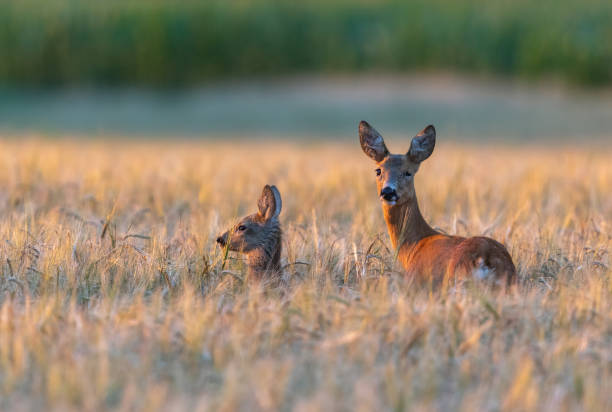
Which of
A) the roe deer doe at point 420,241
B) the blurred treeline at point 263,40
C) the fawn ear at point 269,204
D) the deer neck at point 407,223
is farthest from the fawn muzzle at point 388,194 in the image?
the blurred treeline at point 263,40

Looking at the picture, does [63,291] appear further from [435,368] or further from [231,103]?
[231,103]

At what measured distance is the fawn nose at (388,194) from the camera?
209 inches

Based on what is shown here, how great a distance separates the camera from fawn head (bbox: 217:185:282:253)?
17.9 feet

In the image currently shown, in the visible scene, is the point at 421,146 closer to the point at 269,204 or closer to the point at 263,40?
the point at 269,204

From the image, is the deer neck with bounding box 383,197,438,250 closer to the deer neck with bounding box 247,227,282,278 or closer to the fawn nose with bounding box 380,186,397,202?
the fawn nose with bounding box 380,186,397,202

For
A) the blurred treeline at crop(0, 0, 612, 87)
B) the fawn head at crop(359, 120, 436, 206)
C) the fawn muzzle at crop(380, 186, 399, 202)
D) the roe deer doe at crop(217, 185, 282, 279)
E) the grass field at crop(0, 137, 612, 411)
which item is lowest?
the grass field at crop(0, 137, 612, 411)

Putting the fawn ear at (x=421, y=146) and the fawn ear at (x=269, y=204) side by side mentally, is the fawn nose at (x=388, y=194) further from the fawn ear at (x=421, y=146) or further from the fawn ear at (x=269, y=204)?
the fawn ear at (x=269, y=204)

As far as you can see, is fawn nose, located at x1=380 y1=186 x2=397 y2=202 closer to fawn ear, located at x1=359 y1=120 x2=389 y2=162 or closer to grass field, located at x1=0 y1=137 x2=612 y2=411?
grass field, located at x1=0 y1=137 x2=612 y2=411

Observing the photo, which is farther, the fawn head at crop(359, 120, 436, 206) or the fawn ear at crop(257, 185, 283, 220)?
the fawn ear at crop(257, 185, 283, 220)

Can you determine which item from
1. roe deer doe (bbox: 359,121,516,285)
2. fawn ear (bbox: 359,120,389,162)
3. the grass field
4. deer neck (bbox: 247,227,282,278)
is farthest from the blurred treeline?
deer neck (bbox: 247,227,282,278)

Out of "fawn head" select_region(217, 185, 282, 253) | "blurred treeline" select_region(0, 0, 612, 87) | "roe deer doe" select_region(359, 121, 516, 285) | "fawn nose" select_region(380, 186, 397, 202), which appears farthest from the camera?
"blurred treeline" select_region(0, 0, 612, 87)

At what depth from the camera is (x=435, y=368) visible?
3.68m

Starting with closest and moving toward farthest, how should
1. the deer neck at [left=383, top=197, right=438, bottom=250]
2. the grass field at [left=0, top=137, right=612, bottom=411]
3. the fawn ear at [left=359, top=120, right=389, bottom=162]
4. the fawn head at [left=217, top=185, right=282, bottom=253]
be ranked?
the grass field at [left=0, top=137, right=612, bottom=411] < the fawn head at [left=217, top=185, right=282, bottom=253] < the deer neck at [left=383, top=197, right=438, bottom=250] < the fawn ear at [left=359, top=120, right=389, bottom=162]

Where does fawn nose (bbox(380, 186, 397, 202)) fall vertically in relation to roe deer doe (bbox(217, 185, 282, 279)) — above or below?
above
